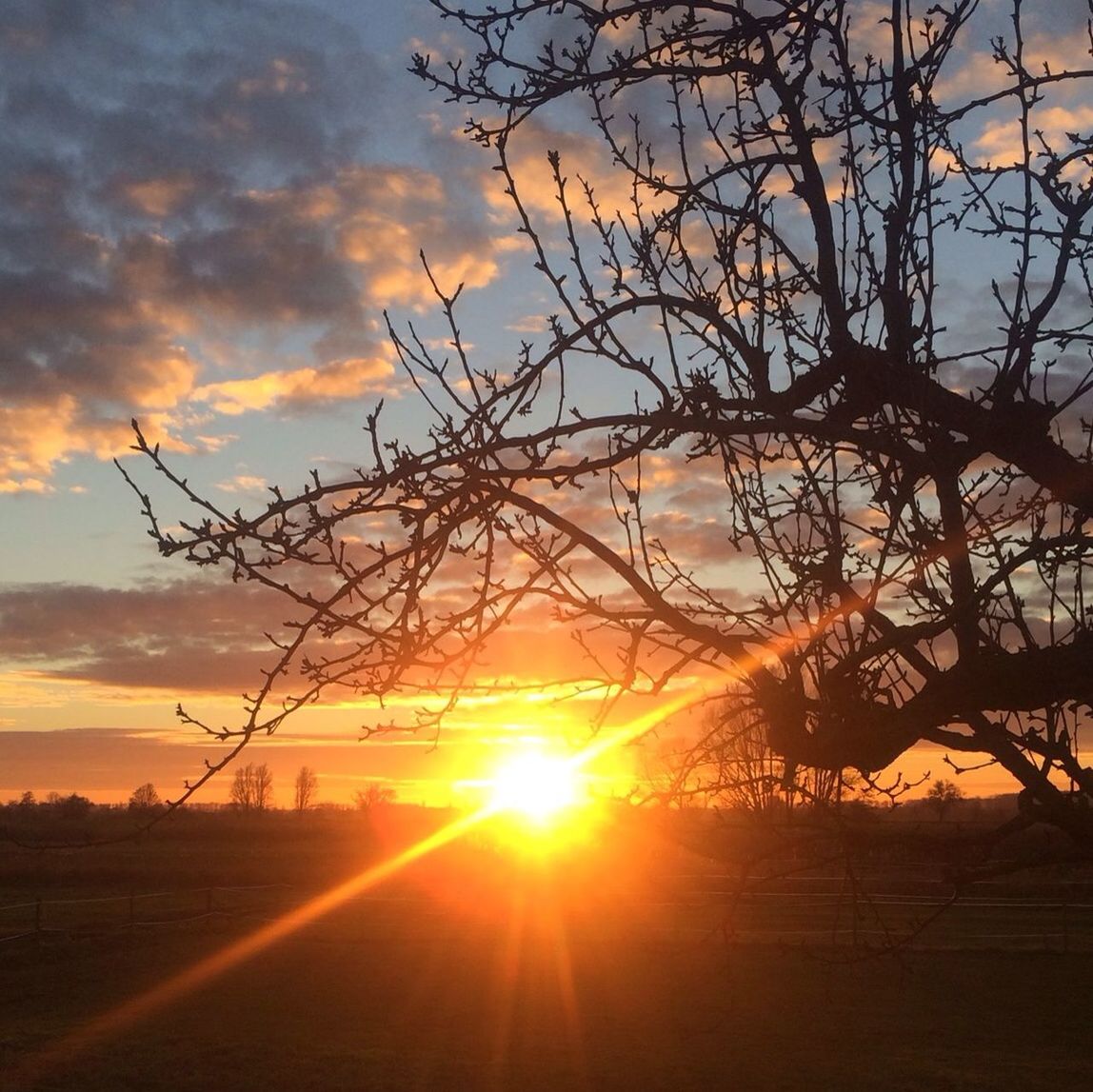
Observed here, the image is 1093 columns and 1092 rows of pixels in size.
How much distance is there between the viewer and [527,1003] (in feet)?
75.6

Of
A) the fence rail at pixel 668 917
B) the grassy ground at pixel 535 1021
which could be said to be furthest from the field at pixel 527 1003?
the fence rail at pixel 668 917

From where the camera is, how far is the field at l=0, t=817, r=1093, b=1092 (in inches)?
646

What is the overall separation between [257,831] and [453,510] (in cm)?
7945

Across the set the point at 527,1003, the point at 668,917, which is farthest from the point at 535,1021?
the point at 668,917

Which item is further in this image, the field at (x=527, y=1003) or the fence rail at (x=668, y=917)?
the fence rail at (x=668, y=917)

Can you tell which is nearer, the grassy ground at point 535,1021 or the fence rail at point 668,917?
the grassy ground at point 535,1021

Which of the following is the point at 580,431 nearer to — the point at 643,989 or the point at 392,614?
the point at 392,614

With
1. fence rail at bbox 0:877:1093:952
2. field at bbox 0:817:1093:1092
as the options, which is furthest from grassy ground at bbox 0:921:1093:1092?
fence rail at bbox 0:877:1093:952

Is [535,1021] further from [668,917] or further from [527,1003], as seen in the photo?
[668,917]

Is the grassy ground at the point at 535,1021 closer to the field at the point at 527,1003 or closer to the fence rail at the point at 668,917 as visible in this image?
the field at the point at 527,1003

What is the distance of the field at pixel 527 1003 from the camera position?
16.4 m

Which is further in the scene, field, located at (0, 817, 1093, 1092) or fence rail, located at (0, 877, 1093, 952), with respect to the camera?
fence rail, located at (0, 877, 1093, 952)

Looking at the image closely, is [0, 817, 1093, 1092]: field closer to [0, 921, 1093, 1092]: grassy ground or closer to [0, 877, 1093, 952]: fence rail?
[0, 921, 1093, 1092]: grassy ground

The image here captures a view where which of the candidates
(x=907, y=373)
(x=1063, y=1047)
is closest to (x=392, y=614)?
(x=907, y=373)
